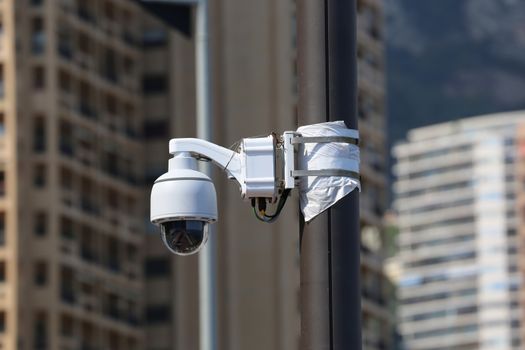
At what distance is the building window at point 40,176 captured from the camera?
96188mm

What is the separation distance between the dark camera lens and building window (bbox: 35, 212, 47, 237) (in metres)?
85.5

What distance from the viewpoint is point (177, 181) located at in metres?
10.1

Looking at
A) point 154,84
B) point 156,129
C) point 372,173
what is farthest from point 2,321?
point 372,173

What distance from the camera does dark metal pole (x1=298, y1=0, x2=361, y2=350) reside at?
32.1 ft

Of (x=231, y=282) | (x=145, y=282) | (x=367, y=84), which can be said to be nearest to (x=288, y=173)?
(x=231, y=282)

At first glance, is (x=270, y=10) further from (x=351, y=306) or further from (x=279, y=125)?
(x=351, y=306)

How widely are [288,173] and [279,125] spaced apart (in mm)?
87367

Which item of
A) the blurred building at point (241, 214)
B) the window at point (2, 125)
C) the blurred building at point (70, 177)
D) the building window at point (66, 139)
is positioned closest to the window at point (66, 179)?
the blurred building at point (70, 177)

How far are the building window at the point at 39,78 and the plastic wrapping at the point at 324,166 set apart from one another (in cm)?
8840

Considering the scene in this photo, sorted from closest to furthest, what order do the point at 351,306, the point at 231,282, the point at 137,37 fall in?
the point at 351,306
the point at 231,282
the point at 137,37

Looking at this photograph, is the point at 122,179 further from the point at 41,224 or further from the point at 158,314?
the point at 41,224

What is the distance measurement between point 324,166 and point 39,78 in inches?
3510

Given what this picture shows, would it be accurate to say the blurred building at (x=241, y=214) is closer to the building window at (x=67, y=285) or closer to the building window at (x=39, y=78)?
the building window at (x=67, y=285)

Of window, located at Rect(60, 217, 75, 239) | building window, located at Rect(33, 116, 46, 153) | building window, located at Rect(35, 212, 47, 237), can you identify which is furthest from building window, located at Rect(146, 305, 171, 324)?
building window, located at Rect(33, 116, 46, 153)
